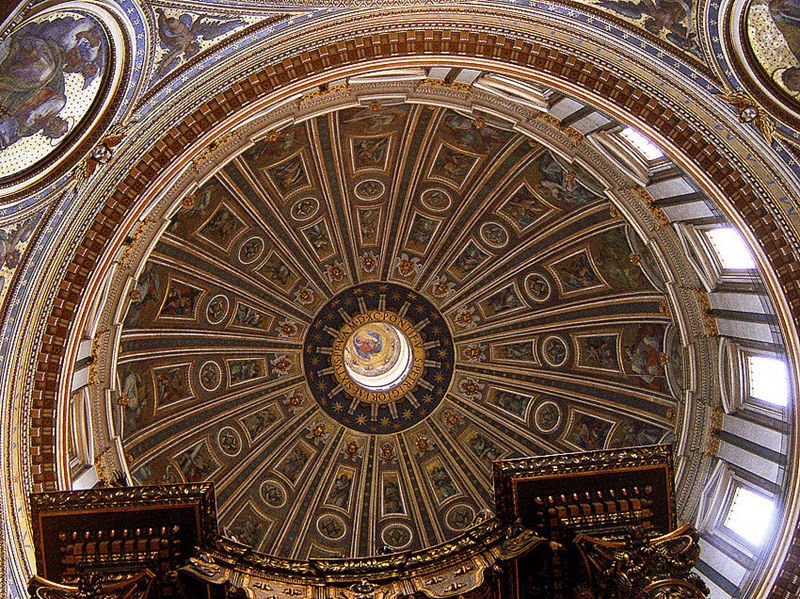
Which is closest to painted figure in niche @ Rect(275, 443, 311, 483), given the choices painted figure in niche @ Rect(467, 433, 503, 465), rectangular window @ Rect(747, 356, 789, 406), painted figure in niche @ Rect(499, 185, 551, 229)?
painted figure in niche @ Rect(467, 433, 503, 465)

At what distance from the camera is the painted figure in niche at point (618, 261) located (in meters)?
21.6

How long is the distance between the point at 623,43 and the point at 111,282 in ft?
32.9

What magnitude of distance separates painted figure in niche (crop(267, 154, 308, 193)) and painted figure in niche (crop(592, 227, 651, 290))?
25.9 feet

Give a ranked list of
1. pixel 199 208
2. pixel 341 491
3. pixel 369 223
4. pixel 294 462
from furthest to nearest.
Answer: pixel 341 491 < pixel 294 462 < pixel 369 223 < pixel 199 208

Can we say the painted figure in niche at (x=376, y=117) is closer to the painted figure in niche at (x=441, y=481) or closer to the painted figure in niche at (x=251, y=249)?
the painted figure in niche at (x=251, y=249)

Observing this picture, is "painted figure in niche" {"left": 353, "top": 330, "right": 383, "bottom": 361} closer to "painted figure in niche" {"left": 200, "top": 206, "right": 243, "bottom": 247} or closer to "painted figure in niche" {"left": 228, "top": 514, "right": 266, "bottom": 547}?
"painted figure in niche" {"left": 200, "top": 206, "right": 243, "bottom": 247}

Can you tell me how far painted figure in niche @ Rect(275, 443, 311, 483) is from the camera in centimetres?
2631

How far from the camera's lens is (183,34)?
12.9 metres

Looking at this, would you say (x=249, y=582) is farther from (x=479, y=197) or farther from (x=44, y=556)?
(x=479, y=197)

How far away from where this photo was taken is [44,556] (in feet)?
35.4

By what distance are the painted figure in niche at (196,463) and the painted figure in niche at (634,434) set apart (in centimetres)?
1117

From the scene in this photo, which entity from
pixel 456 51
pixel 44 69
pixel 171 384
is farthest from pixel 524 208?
pixel 44 69

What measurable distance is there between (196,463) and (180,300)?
4.66 metres

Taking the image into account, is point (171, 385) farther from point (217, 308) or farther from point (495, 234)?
point (495, 234)
